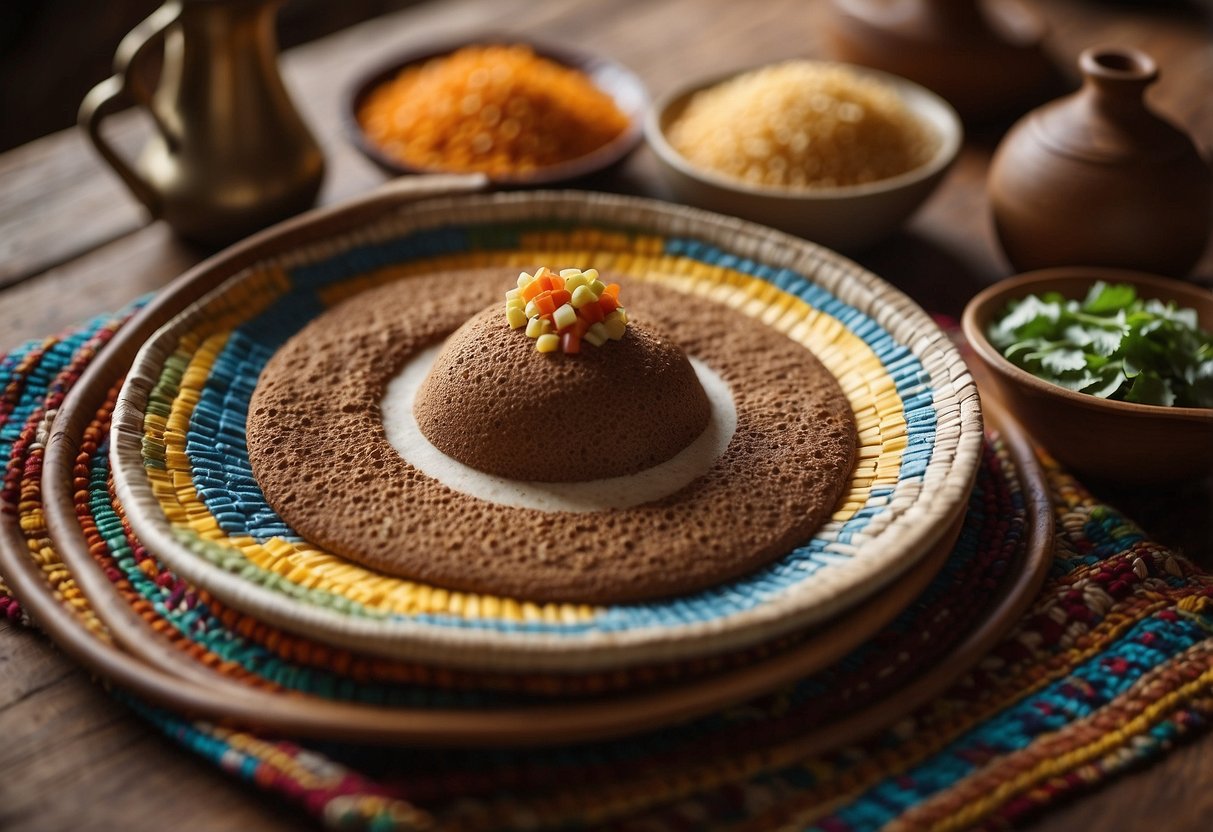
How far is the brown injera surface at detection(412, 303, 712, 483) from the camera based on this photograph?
35.6 inches

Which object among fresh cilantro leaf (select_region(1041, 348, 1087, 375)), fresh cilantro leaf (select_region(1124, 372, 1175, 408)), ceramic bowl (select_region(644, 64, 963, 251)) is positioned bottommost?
fresh cilantro leaf (select_region(1124, 372, 1175, 408))

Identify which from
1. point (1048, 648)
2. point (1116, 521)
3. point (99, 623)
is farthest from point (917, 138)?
point (99, 623)

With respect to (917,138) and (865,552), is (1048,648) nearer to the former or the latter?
(865,552)

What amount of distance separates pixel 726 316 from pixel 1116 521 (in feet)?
1.39

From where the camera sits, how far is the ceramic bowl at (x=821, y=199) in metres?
1.32

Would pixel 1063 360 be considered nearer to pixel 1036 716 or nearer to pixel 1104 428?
pixel 1104 428

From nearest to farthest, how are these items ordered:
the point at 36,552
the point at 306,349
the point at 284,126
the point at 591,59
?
the point at 36,552 → the point at 306,349 → the point at 284,126 → the point at 591,59

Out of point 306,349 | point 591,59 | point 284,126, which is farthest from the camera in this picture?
point 591,59

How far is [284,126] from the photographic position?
137 cm

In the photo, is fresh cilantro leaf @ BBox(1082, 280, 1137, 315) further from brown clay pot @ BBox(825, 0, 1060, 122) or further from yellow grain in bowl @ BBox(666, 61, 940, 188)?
brown clay pot @ BBox(825, 0, 1060, 122)

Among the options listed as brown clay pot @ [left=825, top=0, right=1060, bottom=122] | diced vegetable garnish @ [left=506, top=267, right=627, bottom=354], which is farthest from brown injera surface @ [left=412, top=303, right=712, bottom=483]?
brown clay pot @ [left=825, top=0, right=1060, bottom=122]

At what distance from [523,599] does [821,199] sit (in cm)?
72

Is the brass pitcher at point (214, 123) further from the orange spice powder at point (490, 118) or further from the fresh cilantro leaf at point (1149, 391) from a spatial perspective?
the fresh cilantro leaf at point (1149, 391)

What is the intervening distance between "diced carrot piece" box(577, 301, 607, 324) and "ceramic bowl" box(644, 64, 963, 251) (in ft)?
1.52
